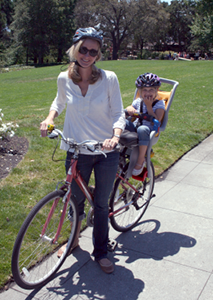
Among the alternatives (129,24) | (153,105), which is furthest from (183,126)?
(129,24)

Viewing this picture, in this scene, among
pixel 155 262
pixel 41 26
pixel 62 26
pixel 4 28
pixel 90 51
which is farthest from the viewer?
pixel 4 28

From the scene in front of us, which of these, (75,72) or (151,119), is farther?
(151,119)

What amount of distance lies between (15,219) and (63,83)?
1719 mm

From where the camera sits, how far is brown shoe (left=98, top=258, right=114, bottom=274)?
115 inches

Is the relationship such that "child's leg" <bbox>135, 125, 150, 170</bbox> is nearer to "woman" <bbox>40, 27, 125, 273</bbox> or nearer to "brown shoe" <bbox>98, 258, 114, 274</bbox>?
"woman" <bbox>40, 27, 125, 273</bbox>

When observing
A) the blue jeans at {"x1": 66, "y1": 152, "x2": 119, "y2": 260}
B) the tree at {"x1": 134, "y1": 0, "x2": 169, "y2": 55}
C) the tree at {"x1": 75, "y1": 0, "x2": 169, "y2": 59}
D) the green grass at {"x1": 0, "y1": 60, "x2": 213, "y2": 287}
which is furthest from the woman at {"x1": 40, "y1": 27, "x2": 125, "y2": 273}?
the tree at {"x1": 134, "y1": 0, "x2": 169, "y2": 55}

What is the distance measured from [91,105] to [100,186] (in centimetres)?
70

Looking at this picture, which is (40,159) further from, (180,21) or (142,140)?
(180,21)

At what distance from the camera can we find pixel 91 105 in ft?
8.68

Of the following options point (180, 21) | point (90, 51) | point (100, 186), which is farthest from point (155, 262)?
point (180, 21)

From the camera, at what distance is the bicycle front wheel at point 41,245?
251 cm

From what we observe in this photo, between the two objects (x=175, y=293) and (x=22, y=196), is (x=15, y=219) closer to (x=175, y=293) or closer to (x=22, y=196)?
(x=22, y=196)

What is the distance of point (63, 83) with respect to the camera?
275 centimetres

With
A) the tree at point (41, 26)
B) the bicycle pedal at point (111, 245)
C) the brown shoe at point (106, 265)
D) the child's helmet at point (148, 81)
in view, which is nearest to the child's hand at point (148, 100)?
the child's helmet at point (148, 81)
